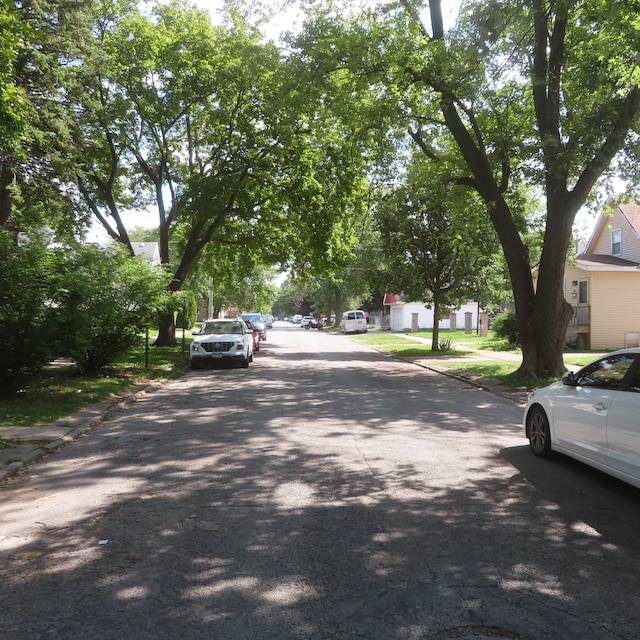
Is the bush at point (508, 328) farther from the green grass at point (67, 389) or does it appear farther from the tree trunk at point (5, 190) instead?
the tree trunk at point (5, 190)

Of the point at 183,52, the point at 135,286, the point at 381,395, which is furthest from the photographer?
the point at 183,52

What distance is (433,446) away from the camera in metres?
7.61

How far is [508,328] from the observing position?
29.4 meters

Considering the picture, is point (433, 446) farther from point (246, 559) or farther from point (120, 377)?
point (120, 377)

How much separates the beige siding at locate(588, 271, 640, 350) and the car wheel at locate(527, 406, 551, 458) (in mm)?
22161

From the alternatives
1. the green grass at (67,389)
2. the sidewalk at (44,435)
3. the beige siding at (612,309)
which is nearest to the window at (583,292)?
the beige siding at (612,309)

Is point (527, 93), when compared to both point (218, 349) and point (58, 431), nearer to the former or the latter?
point (218, 349)

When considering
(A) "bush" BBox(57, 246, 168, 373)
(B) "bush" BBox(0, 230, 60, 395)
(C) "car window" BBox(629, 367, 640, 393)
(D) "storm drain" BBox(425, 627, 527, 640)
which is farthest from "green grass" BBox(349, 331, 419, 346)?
(D) "storm drain" BBox(425, 627, 527, 640)

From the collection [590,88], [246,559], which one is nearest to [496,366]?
[590,88]

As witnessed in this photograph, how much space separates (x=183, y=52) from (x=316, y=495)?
21246 millimetres

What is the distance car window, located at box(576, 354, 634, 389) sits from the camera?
5.66 meters

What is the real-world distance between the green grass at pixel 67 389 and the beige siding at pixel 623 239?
892 inches

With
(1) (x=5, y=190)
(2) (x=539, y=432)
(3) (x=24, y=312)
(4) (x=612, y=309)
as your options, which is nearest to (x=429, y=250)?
(4) (x=612, y=309)

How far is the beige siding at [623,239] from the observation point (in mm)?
28375
